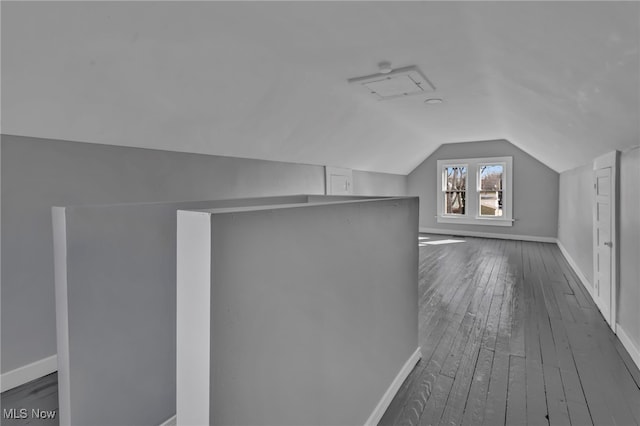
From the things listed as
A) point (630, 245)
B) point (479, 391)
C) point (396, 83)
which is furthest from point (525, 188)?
point (479, 391)

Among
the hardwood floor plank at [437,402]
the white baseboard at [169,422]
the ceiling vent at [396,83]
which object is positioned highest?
Answer: the ceiling vent at [396,83]

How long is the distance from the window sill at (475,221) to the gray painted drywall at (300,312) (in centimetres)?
697

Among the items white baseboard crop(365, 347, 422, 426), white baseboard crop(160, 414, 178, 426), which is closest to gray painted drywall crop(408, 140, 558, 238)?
white baseboard crop(365, 347, 422, 426)

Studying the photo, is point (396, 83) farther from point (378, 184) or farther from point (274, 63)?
point (378, 184)

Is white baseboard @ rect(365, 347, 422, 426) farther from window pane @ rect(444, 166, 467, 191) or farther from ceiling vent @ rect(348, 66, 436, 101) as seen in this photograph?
window pane @ rect(444, 166, 467, 191)

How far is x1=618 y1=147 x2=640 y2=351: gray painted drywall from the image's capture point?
2.51 meters

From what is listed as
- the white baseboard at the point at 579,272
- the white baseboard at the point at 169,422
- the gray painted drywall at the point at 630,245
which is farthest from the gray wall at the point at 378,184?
the white baseboard at the point at 169,422

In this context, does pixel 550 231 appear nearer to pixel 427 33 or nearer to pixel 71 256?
pixel 427 33

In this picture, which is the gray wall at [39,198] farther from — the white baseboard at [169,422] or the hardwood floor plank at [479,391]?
the hardwood floor plank at [479,391]

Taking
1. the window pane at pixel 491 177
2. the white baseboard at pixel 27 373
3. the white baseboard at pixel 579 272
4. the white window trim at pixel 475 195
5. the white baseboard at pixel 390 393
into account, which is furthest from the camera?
the window pane at pixel 491 177

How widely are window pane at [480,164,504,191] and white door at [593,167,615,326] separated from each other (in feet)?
15.2

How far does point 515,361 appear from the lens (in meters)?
2.51

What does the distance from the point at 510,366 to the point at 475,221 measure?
21.3ft

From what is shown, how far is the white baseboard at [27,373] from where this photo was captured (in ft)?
7.34
